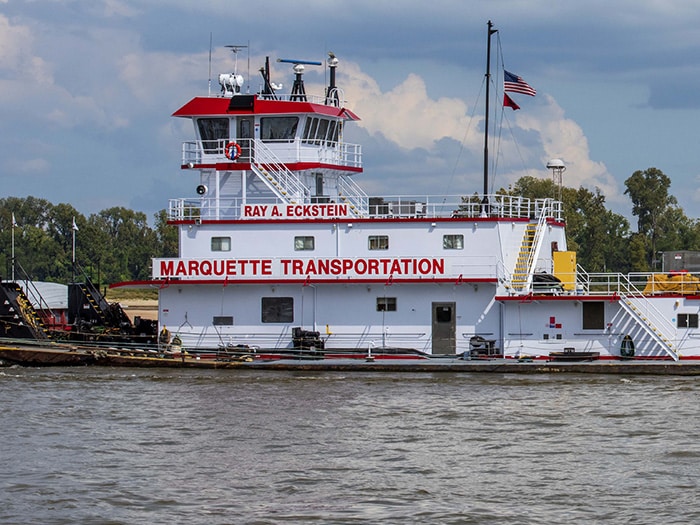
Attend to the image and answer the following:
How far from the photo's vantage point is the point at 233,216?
40344 mm

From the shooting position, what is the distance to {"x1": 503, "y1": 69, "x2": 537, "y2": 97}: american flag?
4019 cm

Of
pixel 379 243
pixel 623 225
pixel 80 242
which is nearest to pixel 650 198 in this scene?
pixel 623 225

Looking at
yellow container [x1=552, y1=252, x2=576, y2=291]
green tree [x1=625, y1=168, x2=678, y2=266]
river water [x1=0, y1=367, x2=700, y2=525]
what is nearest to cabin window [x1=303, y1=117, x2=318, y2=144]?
river water [x1=0, y1=367, x2=700, y2=525]

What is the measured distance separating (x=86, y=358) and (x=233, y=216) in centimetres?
649

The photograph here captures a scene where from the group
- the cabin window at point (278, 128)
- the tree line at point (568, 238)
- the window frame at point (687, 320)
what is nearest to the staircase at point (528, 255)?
the window frame at point (687, 320)

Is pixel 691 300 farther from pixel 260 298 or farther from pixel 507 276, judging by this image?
pixel 260 298

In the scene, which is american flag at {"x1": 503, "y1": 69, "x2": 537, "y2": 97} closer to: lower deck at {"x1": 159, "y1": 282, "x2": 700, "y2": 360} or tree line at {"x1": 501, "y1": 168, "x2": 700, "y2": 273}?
lower deck at {"x1": 159, "y1": 282, "x2": 700, "y2": 360}

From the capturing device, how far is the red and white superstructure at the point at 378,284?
123 feet

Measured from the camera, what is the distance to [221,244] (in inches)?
1553

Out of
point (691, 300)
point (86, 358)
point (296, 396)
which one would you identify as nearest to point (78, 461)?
point (296, 396)

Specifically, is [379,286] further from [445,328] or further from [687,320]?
[687,320]

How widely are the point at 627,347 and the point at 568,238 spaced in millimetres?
58358

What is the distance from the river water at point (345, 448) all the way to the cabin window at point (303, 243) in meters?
4.29

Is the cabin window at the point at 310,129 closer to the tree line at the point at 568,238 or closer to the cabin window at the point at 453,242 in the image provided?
the cabin window at the point at 453,242
